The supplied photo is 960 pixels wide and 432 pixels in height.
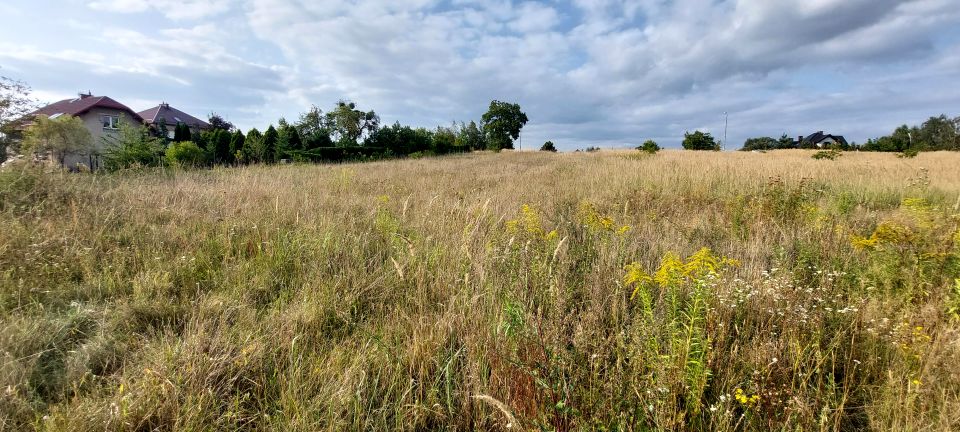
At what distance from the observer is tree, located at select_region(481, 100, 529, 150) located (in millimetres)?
60469

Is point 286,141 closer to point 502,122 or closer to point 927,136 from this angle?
point 502,122

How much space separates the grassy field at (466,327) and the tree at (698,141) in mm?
45977

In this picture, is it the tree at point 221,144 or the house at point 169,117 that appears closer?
the tree at point 221,144

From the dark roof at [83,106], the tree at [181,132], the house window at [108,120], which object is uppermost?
the dark roof at [83,106]

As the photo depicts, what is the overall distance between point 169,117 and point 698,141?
65.2 metres

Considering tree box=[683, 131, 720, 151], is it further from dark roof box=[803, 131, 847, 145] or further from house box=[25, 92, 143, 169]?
house box=[25, 92, 143, 169]

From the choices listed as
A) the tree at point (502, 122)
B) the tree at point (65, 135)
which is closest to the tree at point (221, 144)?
the tree at point (65, 135)

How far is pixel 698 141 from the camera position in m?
43.8

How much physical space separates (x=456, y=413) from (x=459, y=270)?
1330 millimetres

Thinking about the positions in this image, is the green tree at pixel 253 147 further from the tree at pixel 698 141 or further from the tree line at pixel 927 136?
the tree line at pixel 927 136

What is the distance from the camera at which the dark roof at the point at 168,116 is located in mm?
43656

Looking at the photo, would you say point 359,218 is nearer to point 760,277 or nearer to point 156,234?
point 156,234

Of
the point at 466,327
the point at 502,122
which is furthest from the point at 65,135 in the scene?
the point at 502,122

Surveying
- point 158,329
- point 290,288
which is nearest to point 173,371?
point 158,329
